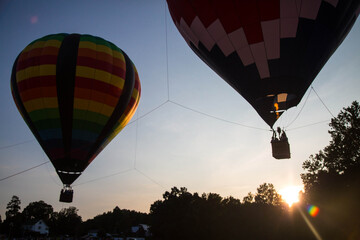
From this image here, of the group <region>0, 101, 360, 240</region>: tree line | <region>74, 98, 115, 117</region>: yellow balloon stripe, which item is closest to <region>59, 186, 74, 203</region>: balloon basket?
<region>74, 98, 115, 117</region>: yellow balloon stripe

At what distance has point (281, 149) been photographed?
25.5 ft

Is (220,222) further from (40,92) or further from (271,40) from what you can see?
(271,40)

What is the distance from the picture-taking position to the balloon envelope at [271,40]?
7.38 meters

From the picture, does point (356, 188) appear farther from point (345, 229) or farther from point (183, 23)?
point (183, 23)

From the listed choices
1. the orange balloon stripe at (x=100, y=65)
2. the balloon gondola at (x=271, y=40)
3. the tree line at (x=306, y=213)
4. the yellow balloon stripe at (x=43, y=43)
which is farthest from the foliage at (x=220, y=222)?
the yellow balloon stripe at (x=43, y=43)

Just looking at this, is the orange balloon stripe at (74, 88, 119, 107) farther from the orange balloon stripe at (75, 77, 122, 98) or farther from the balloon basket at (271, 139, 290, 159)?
the balloon basket at (271, 139, 290, 159)

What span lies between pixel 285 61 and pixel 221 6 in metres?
2.64

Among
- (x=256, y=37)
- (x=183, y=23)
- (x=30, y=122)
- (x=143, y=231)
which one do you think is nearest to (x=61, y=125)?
(x=30, y=122)

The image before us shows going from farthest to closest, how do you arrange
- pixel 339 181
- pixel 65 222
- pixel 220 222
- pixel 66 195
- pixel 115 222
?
pixel 115 222
pixel 65 222
pixel 220 222
pixel 339 181
pixel 66 195

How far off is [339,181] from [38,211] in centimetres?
8051

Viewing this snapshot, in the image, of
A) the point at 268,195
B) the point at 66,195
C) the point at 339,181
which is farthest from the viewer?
the point at 268,195

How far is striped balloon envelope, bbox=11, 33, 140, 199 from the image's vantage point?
11.8 metres

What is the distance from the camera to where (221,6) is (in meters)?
8.04

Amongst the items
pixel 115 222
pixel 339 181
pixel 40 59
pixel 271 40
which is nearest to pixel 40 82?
pixel 40 59
